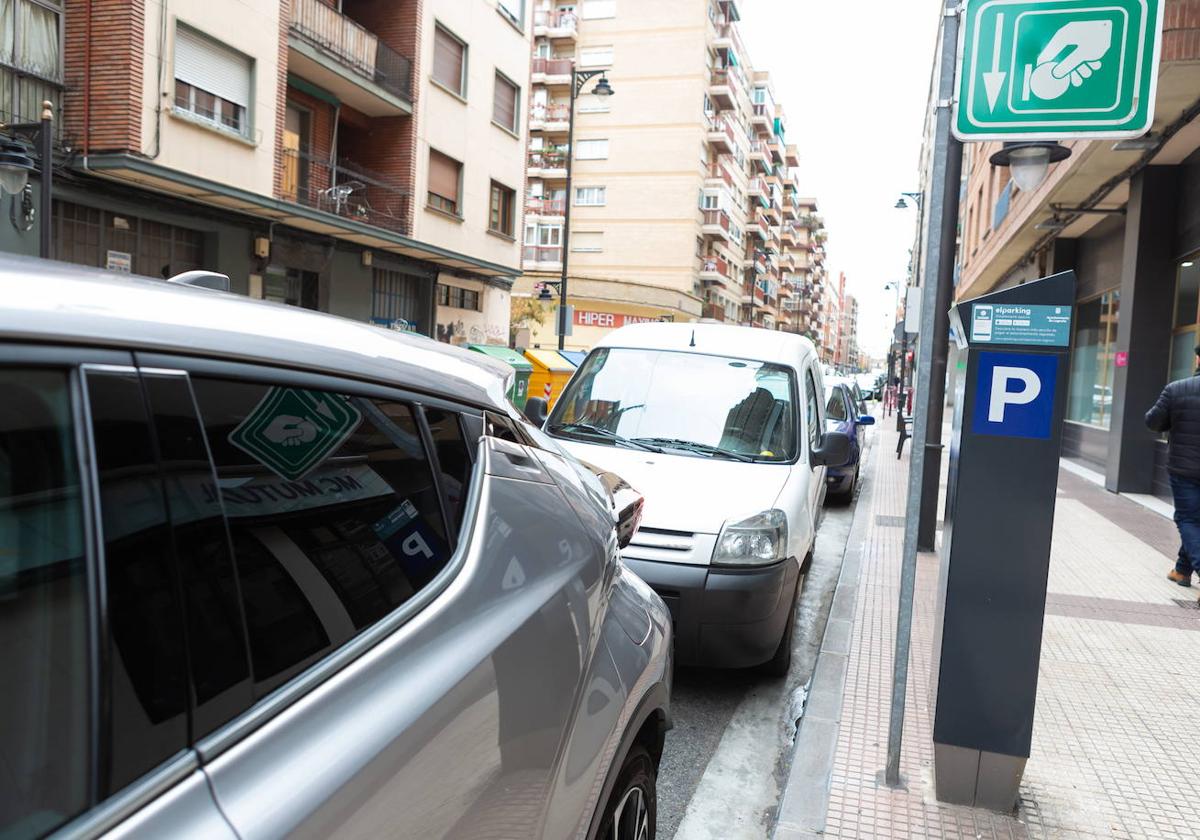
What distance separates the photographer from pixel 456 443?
1.71 meters

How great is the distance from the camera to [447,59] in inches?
862

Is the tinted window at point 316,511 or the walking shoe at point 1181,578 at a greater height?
the tinted window at point 316,511

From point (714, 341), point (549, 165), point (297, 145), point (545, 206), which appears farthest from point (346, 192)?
point (549, 165)

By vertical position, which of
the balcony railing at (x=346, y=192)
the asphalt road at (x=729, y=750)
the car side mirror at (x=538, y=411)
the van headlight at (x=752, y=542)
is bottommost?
the asphalt road at (x=729, y=750)

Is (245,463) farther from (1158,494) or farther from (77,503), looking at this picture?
(1158,494)

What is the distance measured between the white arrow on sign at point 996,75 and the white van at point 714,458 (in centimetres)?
223

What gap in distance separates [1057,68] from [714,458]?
276cm

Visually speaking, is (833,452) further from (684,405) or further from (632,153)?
(632,153)

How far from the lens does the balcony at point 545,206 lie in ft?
166

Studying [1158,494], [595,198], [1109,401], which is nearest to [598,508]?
[1158,494]

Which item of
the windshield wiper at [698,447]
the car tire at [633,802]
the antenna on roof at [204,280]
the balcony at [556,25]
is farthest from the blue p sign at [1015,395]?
the balcony at [556,25]

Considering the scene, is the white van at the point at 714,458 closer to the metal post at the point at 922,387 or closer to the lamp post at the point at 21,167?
the metal post at the point at 922,387

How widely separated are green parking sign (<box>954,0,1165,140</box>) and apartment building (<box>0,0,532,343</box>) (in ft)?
25.3

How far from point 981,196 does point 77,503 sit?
2783 cm
